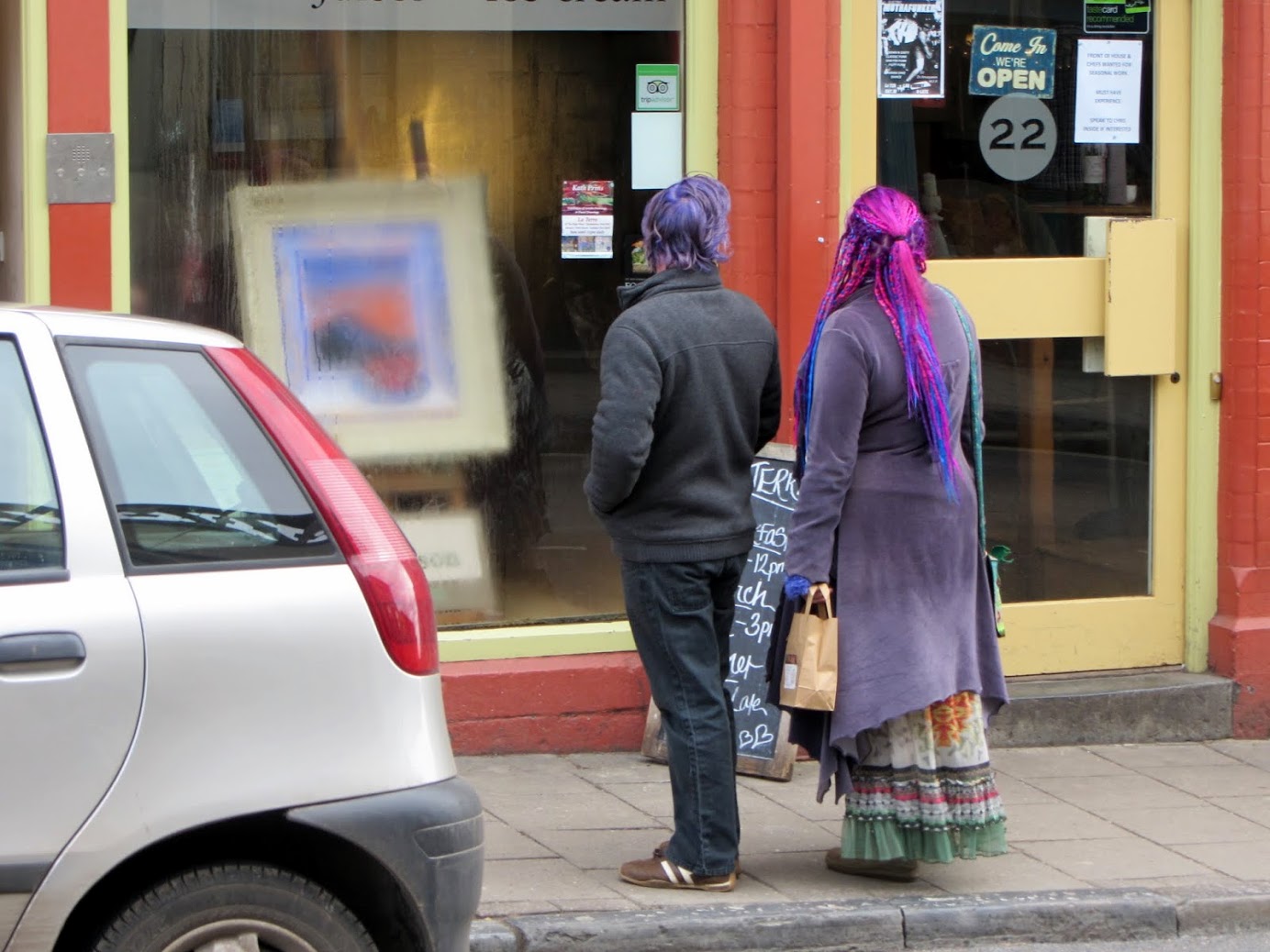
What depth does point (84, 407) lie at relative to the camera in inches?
145

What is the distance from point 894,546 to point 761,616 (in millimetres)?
1504

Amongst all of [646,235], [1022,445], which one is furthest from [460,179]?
[1022,445]

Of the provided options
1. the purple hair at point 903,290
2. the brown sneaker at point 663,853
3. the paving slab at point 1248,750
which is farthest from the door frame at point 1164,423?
the brown sneaker at point 663,853

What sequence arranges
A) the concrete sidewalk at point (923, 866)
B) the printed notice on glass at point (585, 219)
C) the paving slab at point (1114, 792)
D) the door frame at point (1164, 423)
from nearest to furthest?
the concrete sidewalk at point (923, 866) < the paving slab at point (1114, 792) < the printed notice on glass at point (585, 219) < the door frame at point (1164, 423)

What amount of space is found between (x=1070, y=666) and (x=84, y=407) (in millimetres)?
4795

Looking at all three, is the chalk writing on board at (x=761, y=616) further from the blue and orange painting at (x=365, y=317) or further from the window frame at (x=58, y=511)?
the window frame at (x=58, y=511)

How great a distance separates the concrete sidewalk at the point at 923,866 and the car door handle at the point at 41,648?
1800 millimetres

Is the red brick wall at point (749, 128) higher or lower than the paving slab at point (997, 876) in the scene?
higher

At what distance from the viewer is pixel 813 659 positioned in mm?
5156

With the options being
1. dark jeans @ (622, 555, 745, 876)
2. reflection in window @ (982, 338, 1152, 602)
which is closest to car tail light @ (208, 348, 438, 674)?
dark jeans @ (622, 555, 745, 876)

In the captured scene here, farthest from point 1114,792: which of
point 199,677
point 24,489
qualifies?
point 24,489

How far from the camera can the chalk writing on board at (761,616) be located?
665cm

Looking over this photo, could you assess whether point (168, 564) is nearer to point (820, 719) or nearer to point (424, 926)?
point (424, 926)

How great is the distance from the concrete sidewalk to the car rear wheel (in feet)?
4.24
